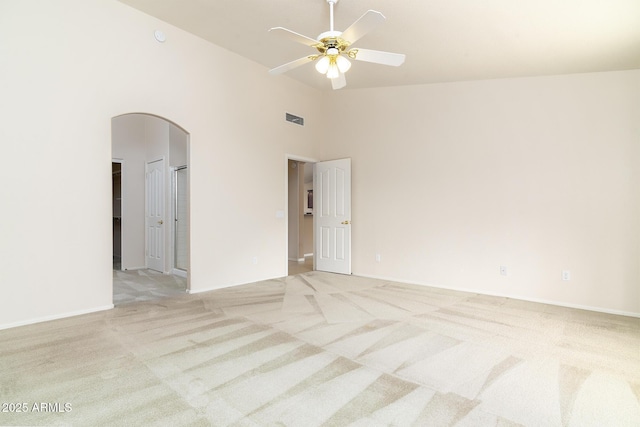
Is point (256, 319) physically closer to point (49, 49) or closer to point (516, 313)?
point (516, 313)

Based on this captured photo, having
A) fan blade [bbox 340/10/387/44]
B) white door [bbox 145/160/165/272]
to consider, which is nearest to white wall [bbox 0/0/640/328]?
white door [bbox 145/160/165/272]

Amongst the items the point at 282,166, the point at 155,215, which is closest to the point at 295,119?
the point at 282,166

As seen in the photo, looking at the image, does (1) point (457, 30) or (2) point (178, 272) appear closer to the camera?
(1) point (457, 30)

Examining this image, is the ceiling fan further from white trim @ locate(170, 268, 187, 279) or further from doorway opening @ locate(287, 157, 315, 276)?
doorway opening @ locate(287, 157, 315, 276)

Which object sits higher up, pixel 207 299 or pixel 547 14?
pixel 547 14

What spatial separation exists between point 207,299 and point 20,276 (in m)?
1.84

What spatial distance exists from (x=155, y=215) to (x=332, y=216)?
11.1 ft

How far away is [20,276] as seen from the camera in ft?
10.7

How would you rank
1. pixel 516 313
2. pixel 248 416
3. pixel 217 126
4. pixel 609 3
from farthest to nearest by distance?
pixel 217 126, pixel 516 313, pixel 609 3, pixel 248 416

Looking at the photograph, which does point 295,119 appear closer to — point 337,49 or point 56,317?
point 337,49

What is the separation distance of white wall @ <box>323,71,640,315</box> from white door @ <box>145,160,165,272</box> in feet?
11.7

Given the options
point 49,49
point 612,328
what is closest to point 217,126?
point 49,49

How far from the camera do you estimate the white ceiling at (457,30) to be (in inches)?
118

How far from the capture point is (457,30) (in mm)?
3467
